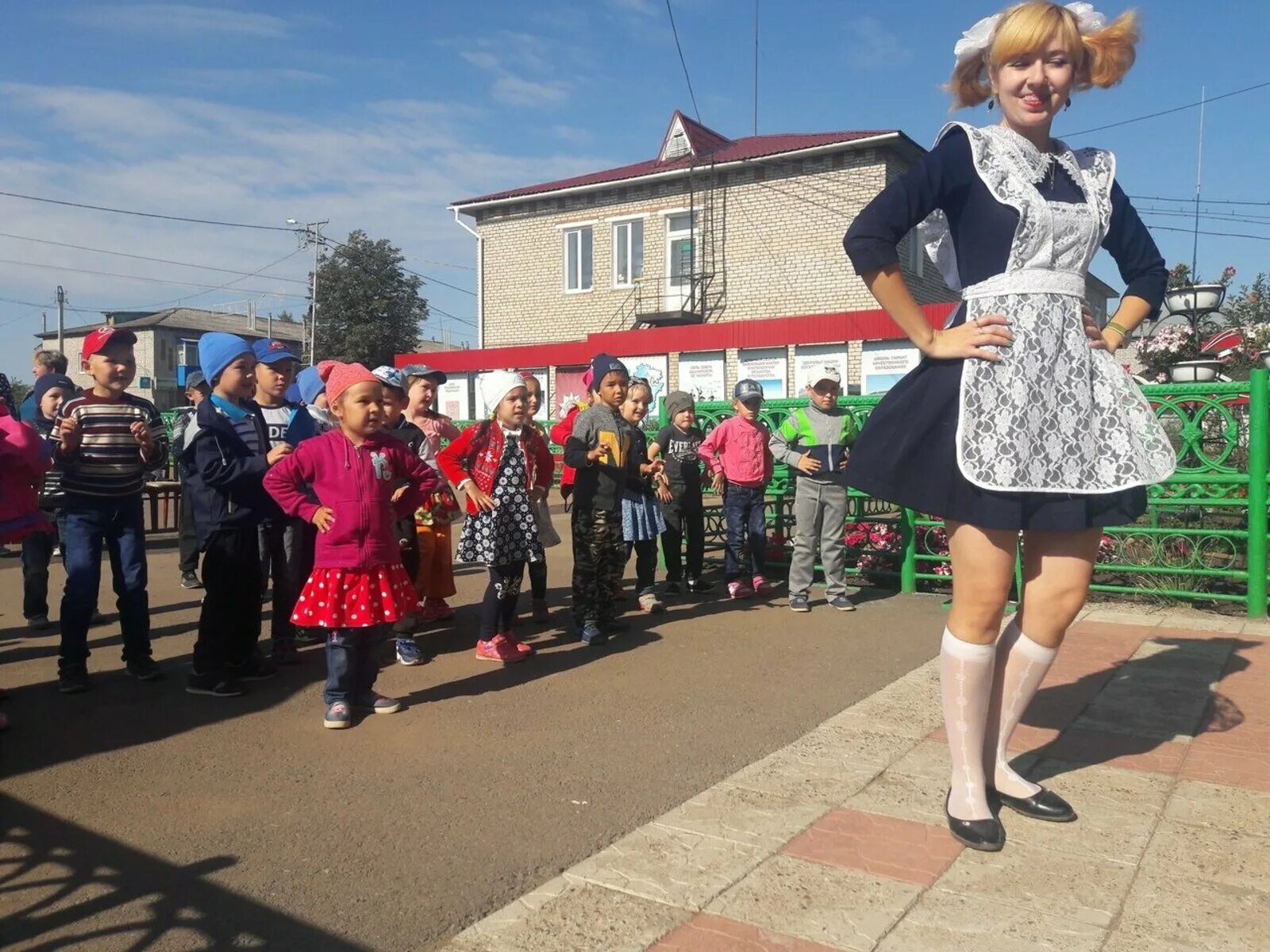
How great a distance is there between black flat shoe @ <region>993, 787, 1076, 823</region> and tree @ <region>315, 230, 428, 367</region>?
155ft

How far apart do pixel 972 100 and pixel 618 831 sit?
2.46m

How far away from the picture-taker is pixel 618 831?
307 cm

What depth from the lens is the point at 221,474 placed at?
4.76 meters

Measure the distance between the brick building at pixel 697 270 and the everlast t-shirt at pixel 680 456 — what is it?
13.1 meters

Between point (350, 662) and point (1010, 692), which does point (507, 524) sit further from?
point (1010, 692)

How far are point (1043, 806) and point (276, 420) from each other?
4.30 metres

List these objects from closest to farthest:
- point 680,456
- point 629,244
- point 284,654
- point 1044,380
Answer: point 1044,380 → point 284,654 → point 680,456 → point 629,244

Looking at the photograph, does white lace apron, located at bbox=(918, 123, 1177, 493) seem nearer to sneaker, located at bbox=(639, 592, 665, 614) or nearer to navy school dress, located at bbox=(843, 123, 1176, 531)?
navy school dress, located at bbox=(843, 123, 1176, 531)

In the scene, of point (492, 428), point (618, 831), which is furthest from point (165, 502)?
point (618, 831)

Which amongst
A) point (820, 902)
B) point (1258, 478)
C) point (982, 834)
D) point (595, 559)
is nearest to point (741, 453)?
point (595, 559)

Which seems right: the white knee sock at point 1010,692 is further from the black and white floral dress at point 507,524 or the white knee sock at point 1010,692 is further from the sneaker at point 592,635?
the sneaker at point 592,635

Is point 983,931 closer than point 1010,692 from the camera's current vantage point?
Yes

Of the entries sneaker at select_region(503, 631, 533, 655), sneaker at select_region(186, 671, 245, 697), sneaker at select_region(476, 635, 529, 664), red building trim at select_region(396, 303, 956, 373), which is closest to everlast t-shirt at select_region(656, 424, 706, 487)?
sneaker at select_region(503, 631, 533, 655)

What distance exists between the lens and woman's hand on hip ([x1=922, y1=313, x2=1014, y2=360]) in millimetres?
2703
